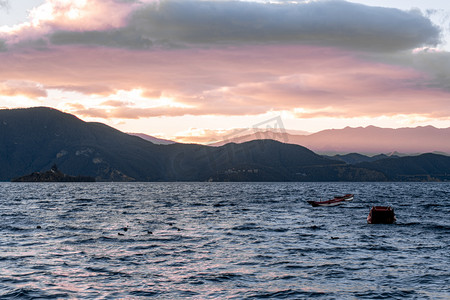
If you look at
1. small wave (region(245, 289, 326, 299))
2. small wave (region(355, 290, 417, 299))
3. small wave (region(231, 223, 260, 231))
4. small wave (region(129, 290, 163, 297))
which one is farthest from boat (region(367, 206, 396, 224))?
small wave (region(129, 290, 163, 297))

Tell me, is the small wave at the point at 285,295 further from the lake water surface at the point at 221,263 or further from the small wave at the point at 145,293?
the small wave at the point at 145,293

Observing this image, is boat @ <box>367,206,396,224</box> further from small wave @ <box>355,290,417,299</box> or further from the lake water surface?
small wave @ <box>355,290,417,299</box>

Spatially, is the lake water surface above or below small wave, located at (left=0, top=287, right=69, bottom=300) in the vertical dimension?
below

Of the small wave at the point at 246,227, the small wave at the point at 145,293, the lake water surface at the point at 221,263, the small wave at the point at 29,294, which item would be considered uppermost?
the small wave at the point at 29,294

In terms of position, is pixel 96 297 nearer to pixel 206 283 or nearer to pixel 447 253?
pixel 206 283

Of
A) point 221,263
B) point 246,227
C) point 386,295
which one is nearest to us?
point 386,295

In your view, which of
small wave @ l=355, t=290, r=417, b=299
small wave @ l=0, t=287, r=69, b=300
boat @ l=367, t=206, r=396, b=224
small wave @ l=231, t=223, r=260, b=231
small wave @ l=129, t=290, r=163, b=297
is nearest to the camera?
small wave @ l=0, t=287, r=69, b=300

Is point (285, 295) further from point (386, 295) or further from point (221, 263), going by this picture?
point (221, 263)

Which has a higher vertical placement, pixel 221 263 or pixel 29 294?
pixel 29 294

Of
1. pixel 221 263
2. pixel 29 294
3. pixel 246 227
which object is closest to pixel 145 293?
pixel 29 294

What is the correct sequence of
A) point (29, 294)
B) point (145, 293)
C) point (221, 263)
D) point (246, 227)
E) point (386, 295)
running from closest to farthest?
point (29, 294) < point (145, 293) < point (386, 295) < point (221, 263) < point (246, 227)

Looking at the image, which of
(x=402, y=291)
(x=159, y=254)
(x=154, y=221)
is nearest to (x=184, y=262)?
(x=159, y=254)

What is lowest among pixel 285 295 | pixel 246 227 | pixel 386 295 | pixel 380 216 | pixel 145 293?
pixel 246 227

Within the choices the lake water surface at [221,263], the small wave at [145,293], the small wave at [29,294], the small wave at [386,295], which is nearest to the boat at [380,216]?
the lake water surface at [221,263]
